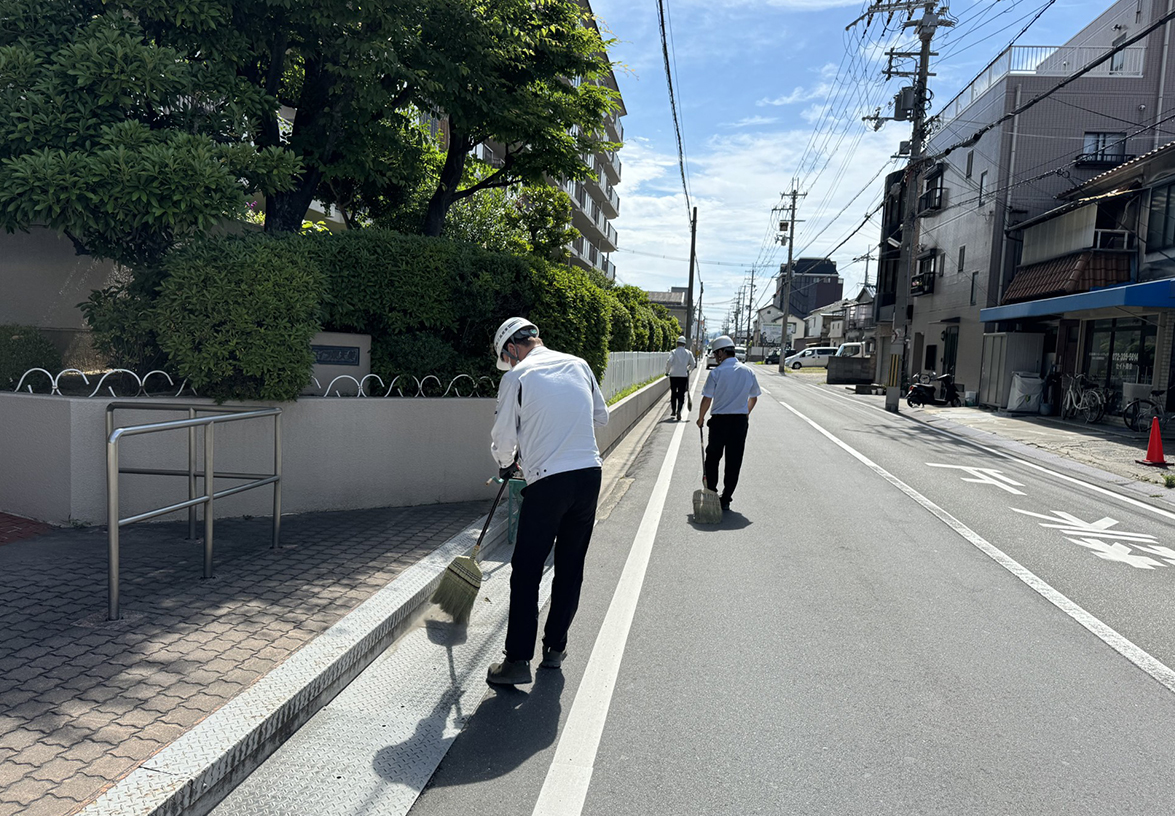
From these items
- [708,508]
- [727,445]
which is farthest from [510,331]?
[727,445]

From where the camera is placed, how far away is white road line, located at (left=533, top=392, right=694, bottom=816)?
3.09 metres

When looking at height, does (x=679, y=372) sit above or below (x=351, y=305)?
below

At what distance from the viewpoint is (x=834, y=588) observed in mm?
5840

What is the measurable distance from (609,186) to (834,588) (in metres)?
50.2

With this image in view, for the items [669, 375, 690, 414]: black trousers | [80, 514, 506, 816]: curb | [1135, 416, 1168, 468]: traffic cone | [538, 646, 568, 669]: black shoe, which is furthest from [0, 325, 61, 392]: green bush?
[1135, 416, 1168, 468]: traffic cone

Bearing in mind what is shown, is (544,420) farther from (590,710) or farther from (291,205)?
(291,205)

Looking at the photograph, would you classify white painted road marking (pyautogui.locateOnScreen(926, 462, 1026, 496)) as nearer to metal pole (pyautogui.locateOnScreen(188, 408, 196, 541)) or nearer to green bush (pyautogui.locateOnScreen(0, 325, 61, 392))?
metal pole (pyautogui.locateOnScreen(188, 408, 196, 541))

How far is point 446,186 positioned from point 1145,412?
16344 mm

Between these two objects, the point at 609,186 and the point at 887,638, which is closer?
the point at 887,638

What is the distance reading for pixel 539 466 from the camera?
4.06 m

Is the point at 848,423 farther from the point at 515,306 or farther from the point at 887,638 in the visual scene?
the point at 887,638

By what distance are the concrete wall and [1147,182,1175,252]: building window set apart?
18.7 metres

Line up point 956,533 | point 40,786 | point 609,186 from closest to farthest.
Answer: point 40,786
point 956,533
point 609,186

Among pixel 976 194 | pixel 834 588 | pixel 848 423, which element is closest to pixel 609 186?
pixel 976 194
